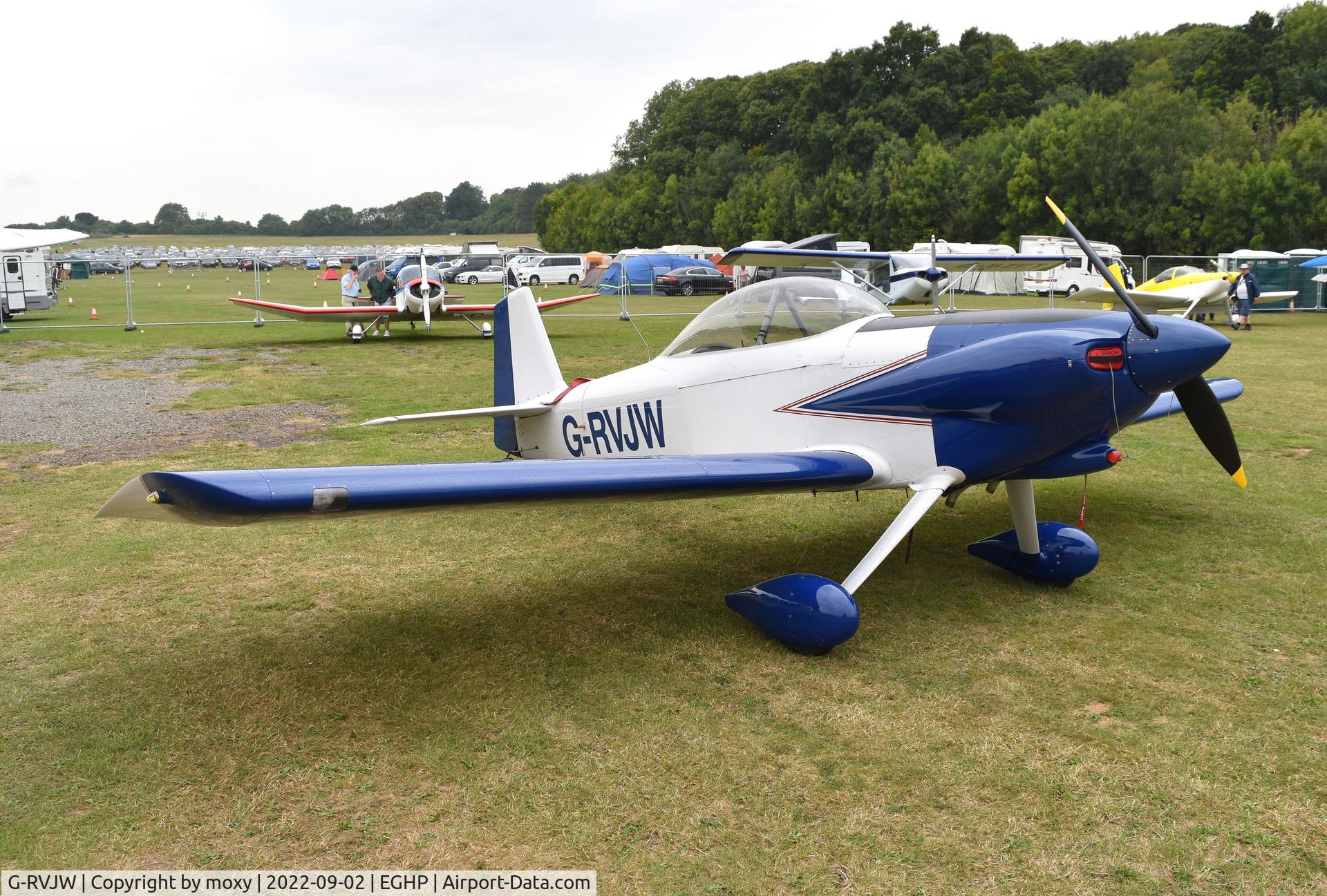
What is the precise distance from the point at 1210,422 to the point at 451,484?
4236 millimetres

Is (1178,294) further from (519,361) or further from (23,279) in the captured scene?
(23,279)

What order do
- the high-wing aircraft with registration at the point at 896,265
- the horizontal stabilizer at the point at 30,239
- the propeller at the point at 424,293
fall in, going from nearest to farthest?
the high-wing aircraft with registration at the point at 896,265 → the propeller at the point at 424,293 → the horizontal stabilizer at the point at 30,239

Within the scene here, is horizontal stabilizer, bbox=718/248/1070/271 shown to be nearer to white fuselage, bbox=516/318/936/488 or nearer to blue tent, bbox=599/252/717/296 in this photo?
white fuselage, bbox=516/318/936/488

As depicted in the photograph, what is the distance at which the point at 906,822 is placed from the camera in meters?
3.31

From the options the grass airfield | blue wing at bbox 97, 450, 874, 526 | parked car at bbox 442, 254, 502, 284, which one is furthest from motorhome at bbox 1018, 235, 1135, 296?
blue wing at bbox 97, 450, 874, 526

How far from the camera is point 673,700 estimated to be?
14.0 feet

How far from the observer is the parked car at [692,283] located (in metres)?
41.8

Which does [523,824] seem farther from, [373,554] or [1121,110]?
[1121,110]

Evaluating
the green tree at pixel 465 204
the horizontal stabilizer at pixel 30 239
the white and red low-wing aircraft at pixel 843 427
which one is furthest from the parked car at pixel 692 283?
the green tree at pixel 465 204

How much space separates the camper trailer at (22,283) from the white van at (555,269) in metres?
21.0

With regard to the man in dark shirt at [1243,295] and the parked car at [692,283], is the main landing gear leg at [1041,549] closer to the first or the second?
the man in dark shirt at [1243,295]

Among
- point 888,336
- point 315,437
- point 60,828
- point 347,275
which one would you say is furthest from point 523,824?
point 347,275

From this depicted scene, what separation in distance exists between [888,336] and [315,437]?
6782 mm

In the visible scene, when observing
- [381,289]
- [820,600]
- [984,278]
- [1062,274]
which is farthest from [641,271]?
[820,600]
